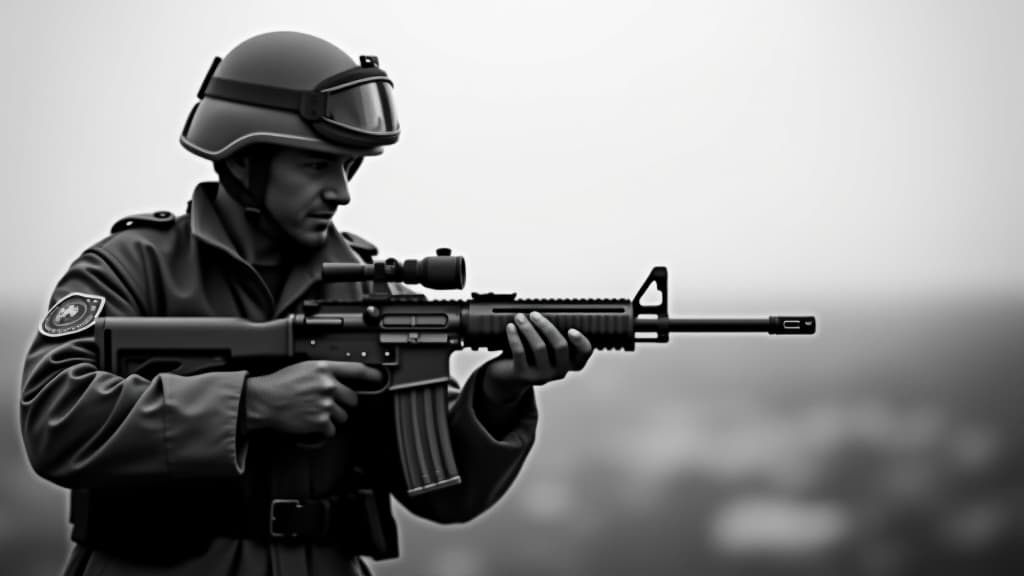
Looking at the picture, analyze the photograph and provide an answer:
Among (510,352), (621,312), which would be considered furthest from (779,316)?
(510,352)

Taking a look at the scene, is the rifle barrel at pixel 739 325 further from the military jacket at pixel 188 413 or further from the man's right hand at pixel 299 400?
the man's right hand at pixel 299 400

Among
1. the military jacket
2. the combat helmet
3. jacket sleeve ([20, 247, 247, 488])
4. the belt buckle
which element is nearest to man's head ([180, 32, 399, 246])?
the combat helmet

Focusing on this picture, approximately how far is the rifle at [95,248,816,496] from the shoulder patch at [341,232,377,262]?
284 millimetres

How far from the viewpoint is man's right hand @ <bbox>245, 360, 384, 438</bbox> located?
2.29m

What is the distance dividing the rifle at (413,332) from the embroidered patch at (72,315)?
11 cm

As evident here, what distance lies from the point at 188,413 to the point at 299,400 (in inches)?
7.5

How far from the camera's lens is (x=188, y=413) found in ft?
7.35

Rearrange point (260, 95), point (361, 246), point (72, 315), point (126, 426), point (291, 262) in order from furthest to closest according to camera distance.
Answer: point (361, 246)
point (291, 262)
point (260, 95)
point (72, 315)
point (126, 426)

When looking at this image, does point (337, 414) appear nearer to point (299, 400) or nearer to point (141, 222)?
point (299, 400)

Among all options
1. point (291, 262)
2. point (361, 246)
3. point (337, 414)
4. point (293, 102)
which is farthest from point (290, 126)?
point (337, 414)

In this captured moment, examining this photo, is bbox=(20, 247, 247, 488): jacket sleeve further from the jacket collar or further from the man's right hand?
the jacket collar

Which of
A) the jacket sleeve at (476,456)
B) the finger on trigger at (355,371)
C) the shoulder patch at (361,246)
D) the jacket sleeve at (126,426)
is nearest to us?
the jacket sleeve at (126,426)

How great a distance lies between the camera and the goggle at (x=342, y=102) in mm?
2400

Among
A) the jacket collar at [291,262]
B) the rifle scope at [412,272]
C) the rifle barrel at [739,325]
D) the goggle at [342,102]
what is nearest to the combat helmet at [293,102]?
the goggle at [342,102]
